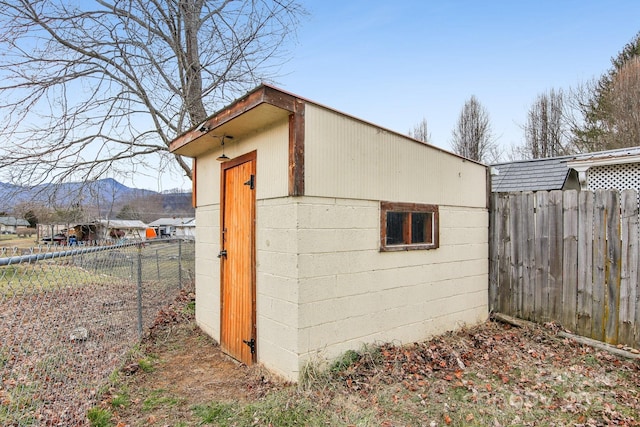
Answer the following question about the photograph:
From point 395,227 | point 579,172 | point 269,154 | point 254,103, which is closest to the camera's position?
point 254,103

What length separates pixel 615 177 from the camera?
27.1 ft

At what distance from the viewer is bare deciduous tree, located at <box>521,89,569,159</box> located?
1966 cm

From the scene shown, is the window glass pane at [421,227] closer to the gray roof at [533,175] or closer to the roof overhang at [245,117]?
the roof overhang at [245,117]

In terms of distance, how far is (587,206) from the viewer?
4.22 metres

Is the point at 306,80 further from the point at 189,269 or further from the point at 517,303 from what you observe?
the point at 517,303

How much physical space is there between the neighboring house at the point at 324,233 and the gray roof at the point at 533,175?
6.28 meters

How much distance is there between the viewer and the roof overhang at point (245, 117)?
293cm

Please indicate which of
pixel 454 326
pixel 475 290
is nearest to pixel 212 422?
pixel 454 326

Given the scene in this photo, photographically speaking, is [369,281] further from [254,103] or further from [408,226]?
[254,103]

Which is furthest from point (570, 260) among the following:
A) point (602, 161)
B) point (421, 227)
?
point (602, 161)

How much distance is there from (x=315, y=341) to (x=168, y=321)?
330 cm

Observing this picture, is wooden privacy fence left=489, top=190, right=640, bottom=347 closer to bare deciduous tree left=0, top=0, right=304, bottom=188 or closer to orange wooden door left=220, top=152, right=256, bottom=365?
orange wooden door left=220, top=152, right=256, bottom=365

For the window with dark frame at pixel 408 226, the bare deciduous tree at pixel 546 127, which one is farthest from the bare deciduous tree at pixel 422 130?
the window with dark frame at pixel 408 226

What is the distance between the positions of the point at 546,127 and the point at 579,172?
14330mm
